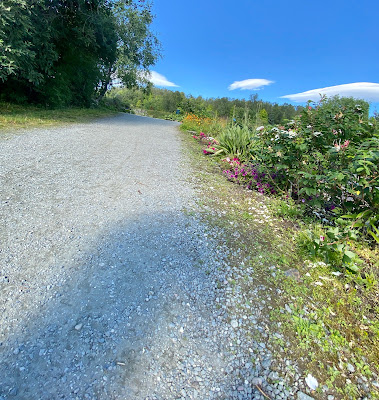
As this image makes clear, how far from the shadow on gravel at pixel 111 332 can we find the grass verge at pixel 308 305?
0.33 meters

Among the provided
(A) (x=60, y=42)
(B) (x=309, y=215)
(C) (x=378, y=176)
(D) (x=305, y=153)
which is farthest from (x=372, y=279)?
(A) (x=60, y=42)

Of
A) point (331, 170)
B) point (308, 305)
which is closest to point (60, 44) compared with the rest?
point (331, 170)

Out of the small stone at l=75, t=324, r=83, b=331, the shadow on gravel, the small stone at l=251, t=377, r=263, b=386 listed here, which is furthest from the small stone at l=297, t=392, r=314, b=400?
the small stone at l=75, t=324, r=83, b=331

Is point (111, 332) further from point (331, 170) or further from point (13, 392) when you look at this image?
point (331, 170)

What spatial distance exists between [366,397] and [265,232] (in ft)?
3.80

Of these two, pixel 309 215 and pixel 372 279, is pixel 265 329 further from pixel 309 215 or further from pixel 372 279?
pixel 309 215

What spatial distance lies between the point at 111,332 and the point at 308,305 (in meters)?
1.05

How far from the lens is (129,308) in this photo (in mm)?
1114

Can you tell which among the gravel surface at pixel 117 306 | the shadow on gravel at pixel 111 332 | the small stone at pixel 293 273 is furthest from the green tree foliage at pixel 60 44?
the small stone at pixel 293 273

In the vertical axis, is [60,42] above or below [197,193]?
above

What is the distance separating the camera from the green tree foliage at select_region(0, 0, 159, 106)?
203 inches

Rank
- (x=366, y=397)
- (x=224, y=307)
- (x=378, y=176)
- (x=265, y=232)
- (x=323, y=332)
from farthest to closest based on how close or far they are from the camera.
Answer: (x=265, y=232)
(x=378, y=176)
(x=224, y=307)
(x=323, y=332)
(x=366, y=397)

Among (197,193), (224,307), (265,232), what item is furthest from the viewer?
(197,193)

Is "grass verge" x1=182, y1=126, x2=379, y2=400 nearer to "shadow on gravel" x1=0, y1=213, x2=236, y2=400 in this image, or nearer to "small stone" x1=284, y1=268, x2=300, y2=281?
"small stone" x1=284, y1=268, x2=300, y2=281
